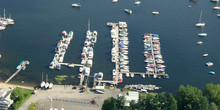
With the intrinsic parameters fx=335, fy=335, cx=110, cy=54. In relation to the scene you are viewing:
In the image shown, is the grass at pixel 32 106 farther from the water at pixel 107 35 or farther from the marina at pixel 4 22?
the marina at pixel 4 22

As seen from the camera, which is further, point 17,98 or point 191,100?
point 17,98

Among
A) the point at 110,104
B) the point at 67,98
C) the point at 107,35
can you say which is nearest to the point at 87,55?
the point at 107,35

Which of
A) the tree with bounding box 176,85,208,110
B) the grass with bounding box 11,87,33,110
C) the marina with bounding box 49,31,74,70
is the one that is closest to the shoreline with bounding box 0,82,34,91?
the grass with bounding box 11,87,33,110

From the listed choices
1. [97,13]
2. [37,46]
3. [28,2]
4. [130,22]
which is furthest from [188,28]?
[28,2]

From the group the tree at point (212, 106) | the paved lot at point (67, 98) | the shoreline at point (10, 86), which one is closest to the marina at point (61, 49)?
the paved lot at point (67, 98)

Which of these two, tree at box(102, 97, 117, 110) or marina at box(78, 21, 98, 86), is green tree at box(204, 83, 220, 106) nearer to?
tree at box(102, 97, 117, 110)

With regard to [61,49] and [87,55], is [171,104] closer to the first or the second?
[87,55]
